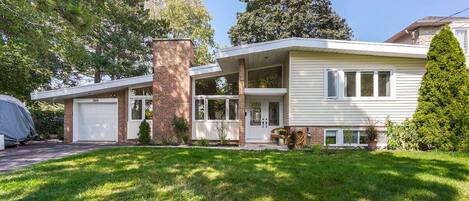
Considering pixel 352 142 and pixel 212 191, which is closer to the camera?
pixel 212 191

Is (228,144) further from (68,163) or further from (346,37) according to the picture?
(346,37)

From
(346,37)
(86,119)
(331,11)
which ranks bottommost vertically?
(86,119)

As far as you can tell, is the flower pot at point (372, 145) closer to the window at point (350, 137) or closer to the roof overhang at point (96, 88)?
the window at point (350, 137)

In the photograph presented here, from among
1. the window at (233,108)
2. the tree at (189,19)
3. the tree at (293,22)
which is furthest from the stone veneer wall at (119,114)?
the tree at (189,19)

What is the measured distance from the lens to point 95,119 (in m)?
14.5

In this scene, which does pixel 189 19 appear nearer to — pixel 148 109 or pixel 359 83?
pixel 148 109

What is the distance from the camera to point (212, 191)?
16.0 feet

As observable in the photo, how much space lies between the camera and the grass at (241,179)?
4730 mm

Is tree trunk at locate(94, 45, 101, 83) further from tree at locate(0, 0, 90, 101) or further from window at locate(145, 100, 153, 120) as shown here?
window at locate(145, 100, 153, 120)

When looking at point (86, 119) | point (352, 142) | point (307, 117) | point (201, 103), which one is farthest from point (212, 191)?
point (86, 119)

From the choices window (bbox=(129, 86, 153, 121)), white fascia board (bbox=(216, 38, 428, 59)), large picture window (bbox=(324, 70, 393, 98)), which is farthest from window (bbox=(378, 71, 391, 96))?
window (bbox=(129, 86, 153, 121))

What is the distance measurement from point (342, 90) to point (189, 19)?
21250 mm

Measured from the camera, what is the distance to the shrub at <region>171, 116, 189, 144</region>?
41.9ft

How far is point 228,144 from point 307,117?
3485 mm
